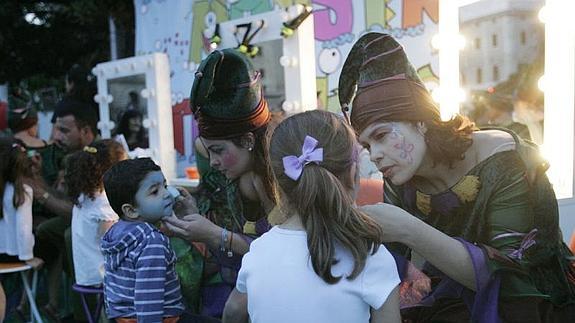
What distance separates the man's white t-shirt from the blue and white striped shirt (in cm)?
66

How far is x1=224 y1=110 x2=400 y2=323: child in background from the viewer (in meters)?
1.25

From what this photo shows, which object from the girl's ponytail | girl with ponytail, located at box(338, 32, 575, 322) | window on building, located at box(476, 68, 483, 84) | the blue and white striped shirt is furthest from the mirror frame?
girl with ponytail, located at box(338, 32, 575, 322)

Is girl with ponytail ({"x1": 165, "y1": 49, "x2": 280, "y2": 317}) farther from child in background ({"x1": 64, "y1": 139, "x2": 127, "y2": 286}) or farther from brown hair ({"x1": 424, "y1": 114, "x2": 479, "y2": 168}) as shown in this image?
child in background ({"x1": 64, "y1": 139, "x2": 127, "y2": 286})

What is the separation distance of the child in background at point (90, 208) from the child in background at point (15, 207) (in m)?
0.51

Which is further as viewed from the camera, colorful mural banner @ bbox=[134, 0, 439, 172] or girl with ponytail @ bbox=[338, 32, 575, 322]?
colorful mural banner @ bbox=[134, 0, 439, 172]

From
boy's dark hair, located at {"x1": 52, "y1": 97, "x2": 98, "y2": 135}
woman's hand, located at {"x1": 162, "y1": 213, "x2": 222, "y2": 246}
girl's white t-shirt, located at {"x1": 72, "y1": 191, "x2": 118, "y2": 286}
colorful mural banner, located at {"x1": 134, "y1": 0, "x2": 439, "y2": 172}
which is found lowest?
girl's white t-shirt, located at {"x1": 72, "y1": 191, "x2": 118, "y2": 286}

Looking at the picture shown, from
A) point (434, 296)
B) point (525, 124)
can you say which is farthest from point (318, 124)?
point (525, 124)

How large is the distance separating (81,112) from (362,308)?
120 inches

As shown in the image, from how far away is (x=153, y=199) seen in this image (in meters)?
2.04

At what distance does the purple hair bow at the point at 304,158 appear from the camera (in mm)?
1273

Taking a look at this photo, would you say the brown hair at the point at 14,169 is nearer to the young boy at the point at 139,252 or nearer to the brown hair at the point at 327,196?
the young boy at the point at 139,252

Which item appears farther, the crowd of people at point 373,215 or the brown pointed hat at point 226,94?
the brown pointed hat at point 226,94

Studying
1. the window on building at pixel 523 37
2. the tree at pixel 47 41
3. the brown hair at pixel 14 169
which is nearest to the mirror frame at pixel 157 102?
the brown hair at pixel 14 169

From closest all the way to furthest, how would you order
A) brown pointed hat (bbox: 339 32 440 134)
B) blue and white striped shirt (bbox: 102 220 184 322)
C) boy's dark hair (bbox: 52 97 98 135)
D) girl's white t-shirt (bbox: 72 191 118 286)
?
brown pointed hat (bbox: 339 32 440 134) → blue and white striped shirt (bbox: 102 220 184 322) → girl's white t-shirt (bbox: 72 191 118 286) → boy's dark hair (bbox: 52 97 98 135)
